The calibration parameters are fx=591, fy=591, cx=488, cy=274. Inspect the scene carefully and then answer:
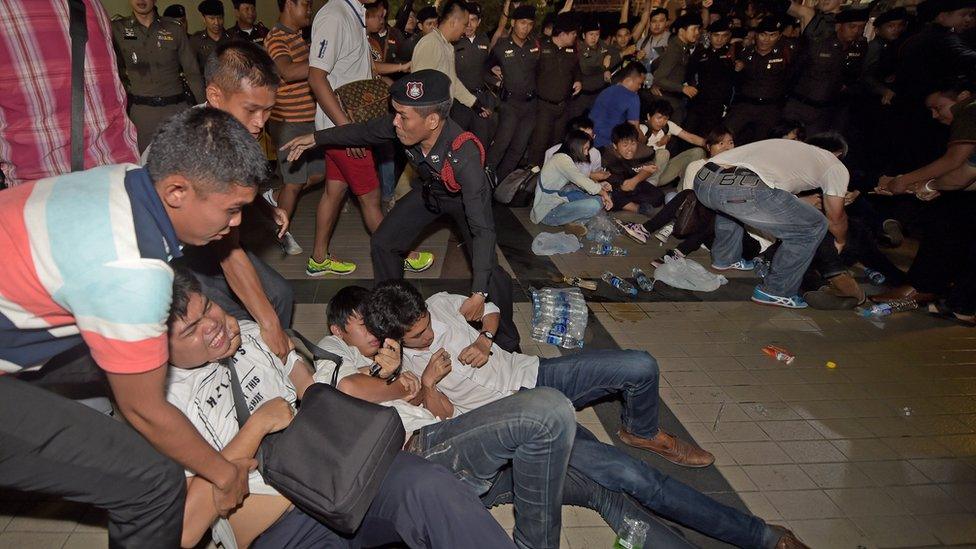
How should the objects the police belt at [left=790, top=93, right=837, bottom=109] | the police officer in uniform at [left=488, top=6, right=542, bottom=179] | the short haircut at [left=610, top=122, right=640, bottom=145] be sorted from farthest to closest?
the police belt at [left=790, top=93, right=837, bottom=109], the police officer in uniform at [left=488, top=6, right=542, bottom=179], the short haircut at [left=610, top=122, right=640, bottom=145]

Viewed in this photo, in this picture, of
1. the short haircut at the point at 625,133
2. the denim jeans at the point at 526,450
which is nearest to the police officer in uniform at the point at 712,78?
the short haircut at the point at 625,133

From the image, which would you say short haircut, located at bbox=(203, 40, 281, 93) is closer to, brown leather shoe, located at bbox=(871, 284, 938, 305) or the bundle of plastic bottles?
the bundle of plastic bottles

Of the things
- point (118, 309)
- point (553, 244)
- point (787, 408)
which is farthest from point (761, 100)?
point (118, 309)

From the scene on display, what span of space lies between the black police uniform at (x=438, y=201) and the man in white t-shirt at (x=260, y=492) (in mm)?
1393

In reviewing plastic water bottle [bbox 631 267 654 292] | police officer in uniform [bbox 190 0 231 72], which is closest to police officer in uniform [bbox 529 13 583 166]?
plastic water bottle [bbox 631 267 654 292]

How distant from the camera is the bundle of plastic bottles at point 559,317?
13.1 feet

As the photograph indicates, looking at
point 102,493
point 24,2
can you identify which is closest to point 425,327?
point 102,493

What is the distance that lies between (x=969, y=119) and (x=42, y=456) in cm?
567

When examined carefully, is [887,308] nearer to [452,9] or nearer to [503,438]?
[503,438]

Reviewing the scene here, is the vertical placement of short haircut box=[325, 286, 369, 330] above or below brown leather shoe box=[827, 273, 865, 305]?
above

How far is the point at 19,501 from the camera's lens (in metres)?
2.53

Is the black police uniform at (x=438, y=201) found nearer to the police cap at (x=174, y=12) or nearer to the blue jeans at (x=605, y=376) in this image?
→ the blue jeans at (x=605, y=376)

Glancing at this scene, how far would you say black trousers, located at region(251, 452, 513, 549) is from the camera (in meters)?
1.79

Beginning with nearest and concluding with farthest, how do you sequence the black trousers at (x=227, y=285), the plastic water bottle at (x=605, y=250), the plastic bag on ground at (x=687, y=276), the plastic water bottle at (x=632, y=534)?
the plastic water bottle at (x=632, y=534)
the black trousers at (x=227, y=285)
the plastic bag on ground at (x=687, y=276)
the plastic water bottle at (x=605, y=250)
